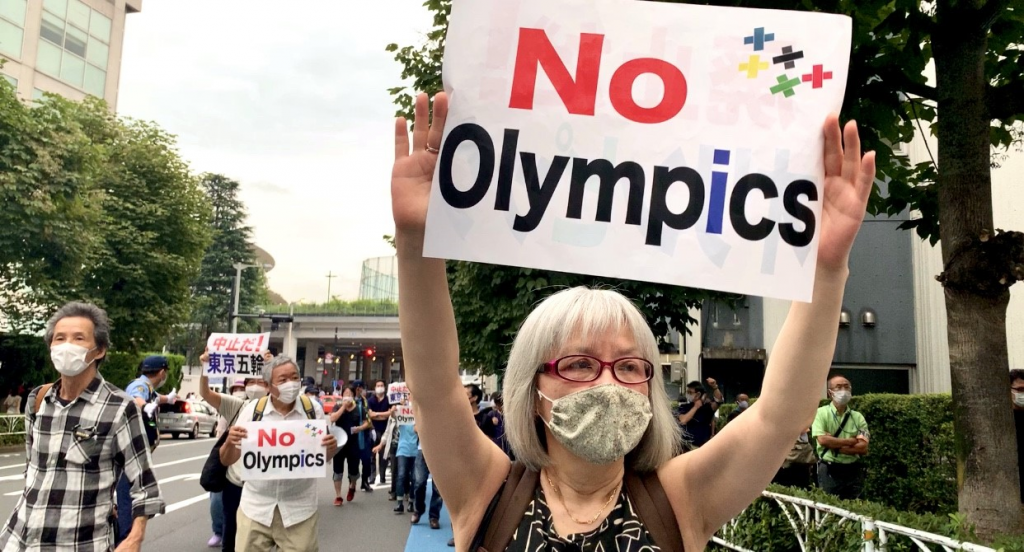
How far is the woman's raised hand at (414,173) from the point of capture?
1867 millimetres

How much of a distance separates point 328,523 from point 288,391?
5.65 meters

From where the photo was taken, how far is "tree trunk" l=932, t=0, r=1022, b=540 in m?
5.00

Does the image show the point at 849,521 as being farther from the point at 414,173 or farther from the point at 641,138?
the point at 414,173

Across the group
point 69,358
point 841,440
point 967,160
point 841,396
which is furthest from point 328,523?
point 967,160

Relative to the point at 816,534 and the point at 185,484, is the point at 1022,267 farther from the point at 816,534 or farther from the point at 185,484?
the point at 185,484

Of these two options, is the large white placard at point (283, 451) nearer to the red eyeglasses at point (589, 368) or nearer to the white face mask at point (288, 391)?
the white face mask at point (288, 391)

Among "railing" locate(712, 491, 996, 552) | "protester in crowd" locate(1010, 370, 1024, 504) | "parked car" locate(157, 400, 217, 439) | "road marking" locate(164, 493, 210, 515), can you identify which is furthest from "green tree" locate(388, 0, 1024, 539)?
"parked car" locate(157, 400, 217, 439)

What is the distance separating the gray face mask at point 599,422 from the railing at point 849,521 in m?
3.04

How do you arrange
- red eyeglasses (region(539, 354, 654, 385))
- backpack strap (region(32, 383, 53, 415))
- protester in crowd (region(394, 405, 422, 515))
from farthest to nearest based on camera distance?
protester in crowd (region(394, 405, 422, 515)) → backpack strap (region(32, 383, 53, 415)) → red eyeglasses (region(539, 354, 654, 385))

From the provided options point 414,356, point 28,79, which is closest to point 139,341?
point 28,79

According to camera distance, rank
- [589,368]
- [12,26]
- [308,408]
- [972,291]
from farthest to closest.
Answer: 1. [12,26]
2. [308,408]
3. [972,291]
4. [589,368]

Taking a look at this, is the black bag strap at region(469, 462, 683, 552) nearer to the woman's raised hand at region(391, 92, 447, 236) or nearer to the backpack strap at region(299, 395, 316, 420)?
the woman's raised hand at region(391, 92, 447, 236)

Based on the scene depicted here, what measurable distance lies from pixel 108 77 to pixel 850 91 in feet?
143

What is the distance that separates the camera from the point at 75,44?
126 ft
